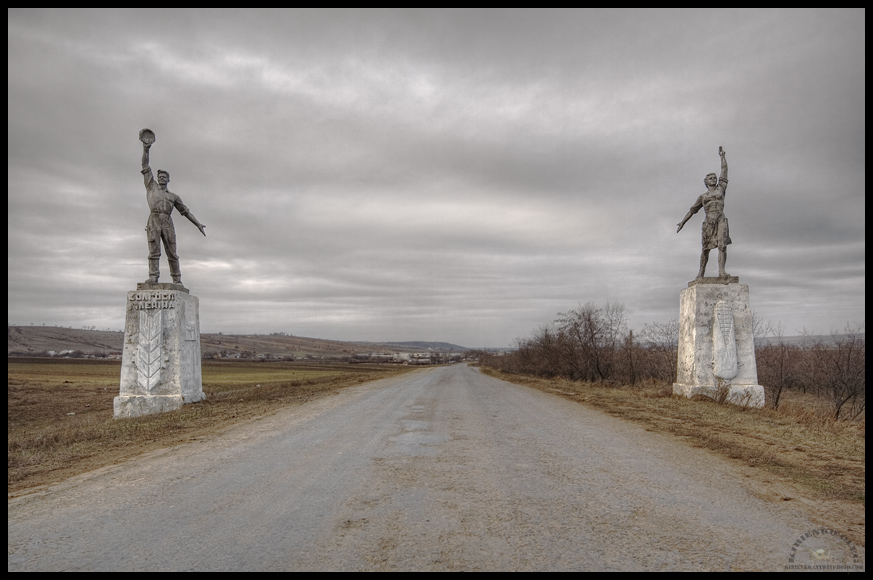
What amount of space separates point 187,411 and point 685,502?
10.9m

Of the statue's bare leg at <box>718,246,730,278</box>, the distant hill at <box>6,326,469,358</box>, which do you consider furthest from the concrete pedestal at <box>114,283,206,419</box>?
the distant hill at <box>6,326,469,358</box>

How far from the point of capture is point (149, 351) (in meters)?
12.3

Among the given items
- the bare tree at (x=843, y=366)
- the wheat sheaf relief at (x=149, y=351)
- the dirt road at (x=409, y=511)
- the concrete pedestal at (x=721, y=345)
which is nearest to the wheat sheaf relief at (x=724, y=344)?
the concrete pedestal at (x=721, y=345)

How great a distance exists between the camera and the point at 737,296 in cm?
1275

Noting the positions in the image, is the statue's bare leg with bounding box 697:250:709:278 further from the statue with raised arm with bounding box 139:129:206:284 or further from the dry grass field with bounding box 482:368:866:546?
the statue with raised arm with bounding box 139:129:206:284

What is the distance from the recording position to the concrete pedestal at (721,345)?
487 inches

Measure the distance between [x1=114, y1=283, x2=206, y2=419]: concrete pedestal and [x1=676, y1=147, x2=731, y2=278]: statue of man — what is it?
13.6 m

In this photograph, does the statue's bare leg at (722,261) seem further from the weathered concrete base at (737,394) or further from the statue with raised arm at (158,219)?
the statue with raised arm at (158,219)

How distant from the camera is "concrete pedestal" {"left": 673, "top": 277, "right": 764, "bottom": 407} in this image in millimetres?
12375

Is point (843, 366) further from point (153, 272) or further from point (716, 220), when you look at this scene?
point (153, 272)

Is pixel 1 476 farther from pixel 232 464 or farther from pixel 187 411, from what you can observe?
pixel 187 411

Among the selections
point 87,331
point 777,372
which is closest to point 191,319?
point 777,372

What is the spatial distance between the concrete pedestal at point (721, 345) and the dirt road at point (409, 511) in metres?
6.16

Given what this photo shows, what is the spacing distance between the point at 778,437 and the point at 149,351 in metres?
13.2
